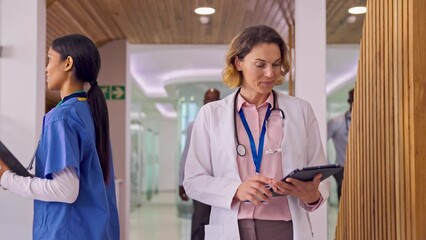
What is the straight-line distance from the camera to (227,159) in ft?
7.66

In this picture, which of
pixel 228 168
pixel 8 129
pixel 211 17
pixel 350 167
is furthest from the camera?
pixel 211 17

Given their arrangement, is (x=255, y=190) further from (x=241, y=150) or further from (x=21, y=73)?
(x=21, y=73)

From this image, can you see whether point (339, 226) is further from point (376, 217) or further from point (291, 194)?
point (291, 194)

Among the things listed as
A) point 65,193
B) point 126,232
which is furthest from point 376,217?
point 126,232

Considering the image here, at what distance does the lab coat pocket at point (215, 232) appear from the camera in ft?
7.54

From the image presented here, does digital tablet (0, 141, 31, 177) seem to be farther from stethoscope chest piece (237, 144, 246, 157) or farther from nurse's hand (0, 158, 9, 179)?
stethoscope chest piece (237, 144, 246, 157)

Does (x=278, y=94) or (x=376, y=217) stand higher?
(x=278, y=94)

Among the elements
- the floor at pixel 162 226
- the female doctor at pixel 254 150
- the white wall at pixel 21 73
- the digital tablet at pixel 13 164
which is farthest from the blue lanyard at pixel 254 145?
the floor at pixel 162 226

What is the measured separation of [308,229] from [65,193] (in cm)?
93

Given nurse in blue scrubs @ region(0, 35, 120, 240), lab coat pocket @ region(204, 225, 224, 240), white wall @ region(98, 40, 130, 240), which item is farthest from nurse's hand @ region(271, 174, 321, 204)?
white wall @ region(98, 40, 130, 240)

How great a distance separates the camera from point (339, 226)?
140 inches

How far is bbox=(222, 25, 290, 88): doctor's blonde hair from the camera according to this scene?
7.88ft

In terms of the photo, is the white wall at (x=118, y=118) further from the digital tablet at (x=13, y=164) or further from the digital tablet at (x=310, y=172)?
the digital tablet at (x=310, y=172)

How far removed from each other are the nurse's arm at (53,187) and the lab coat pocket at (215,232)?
543mm
